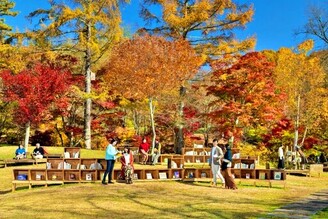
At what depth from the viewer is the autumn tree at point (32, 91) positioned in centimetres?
2488

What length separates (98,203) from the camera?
35.8 ft

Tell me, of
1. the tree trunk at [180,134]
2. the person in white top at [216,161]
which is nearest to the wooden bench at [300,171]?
the person in white top at [216,161]

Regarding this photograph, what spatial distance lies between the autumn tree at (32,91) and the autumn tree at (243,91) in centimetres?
949

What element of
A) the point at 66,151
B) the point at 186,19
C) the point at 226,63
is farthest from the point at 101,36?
the point at 66,151

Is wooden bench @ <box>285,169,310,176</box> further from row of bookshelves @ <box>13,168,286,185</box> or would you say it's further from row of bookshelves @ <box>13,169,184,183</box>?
row of bookshelves @ <box>13,169,184,183</box>

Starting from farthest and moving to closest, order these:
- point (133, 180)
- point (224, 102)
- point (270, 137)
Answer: point (270, 137) < point (224, 102) < point (133, 180)

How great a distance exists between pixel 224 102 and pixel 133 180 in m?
14.3

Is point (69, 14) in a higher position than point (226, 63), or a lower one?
higher

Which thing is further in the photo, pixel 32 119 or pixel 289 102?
pixel 289 102

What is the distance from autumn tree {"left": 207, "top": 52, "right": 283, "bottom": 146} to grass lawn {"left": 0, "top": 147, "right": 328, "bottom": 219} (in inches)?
452

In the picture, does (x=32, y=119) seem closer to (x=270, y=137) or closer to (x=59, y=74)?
(x=59, y=74)

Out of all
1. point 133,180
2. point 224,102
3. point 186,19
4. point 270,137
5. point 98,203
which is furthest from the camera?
point 270,137

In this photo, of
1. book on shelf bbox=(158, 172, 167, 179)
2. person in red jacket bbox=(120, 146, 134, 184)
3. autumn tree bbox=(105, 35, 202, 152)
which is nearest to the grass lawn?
person in red jacket bbox=(120, 146, 134, 184)

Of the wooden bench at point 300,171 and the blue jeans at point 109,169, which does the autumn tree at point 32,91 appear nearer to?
the blue jeans at point 109,169
